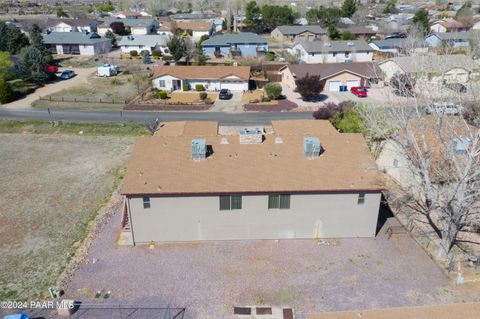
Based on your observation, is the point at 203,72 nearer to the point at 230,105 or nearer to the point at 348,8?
the point at 230,105

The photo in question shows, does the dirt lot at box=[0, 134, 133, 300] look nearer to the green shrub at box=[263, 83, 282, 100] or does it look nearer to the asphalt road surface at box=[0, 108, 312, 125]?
the asphalt road surface at box=[0, 108, 312, 125]

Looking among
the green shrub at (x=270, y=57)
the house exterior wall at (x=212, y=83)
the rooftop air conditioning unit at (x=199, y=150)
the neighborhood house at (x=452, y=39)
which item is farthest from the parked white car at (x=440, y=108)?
the neighborhood house at (x=452, y=39)

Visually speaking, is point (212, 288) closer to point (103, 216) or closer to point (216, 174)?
point (216, 174)

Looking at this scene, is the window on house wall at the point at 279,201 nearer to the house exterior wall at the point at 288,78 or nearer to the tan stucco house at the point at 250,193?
the tan stucco house at the point at 250,193

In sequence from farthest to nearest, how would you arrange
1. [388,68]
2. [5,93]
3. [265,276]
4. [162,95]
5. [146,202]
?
1. [388,68]
2. [162,95]
3. [5,93]
4. [146,202]
5. [265,276]

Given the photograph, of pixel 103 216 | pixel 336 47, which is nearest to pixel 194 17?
pixel 336 47

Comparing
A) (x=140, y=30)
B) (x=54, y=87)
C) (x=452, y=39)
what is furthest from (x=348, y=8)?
(x=54, y=87)

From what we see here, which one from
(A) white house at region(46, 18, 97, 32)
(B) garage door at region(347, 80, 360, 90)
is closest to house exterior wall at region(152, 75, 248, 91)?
(B) garage door at region(347, 80, 360, 90)
